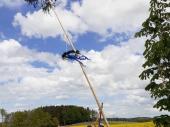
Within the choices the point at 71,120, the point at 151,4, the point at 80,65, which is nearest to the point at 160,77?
the point at 151,4

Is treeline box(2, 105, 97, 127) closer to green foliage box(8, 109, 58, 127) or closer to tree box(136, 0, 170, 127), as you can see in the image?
green foliage box(8, 109, 58, 127)

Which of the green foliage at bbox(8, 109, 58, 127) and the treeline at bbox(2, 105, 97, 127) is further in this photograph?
the treeline at bbox(2, 105, 97, 127)

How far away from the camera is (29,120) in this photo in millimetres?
128000

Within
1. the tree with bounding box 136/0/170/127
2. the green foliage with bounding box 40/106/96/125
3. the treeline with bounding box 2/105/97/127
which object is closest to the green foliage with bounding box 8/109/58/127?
the treeline with bounding box 2/105/97/127

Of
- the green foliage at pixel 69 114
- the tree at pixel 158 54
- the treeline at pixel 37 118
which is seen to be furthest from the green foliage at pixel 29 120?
the tree at pixel 158 54

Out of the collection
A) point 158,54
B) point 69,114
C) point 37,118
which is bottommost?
point 158,54

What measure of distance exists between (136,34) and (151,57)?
133 centimetres

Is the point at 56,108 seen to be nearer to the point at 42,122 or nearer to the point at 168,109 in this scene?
the point at 42,122

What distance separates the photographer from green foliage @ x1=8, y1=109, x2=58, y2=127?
127 metres

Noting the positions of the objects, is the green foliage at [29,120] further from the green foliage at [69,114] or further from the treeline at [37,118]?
the green foliage at [69,114]

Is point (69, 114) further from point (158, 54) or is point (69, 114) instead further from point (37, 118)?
point (158, 54)

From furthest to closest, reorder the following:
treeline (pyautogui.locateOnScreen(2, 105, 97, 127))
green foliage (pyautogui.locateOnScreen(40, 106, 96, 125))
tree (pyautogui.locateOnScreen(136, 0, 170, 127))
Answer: green foliage (pyautogui.locateOnScreen(40, 106, 96, 125))
treeline (pyautogui.locateOnScreen(2, 105, 97, 127))
tree (pyautogui.locateOnScreen(136, 0, 170, 127))

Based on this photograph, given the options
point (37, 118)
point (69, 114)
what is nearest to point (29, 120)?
point (37, 118)

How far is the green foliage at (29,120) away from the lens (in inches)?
5002
